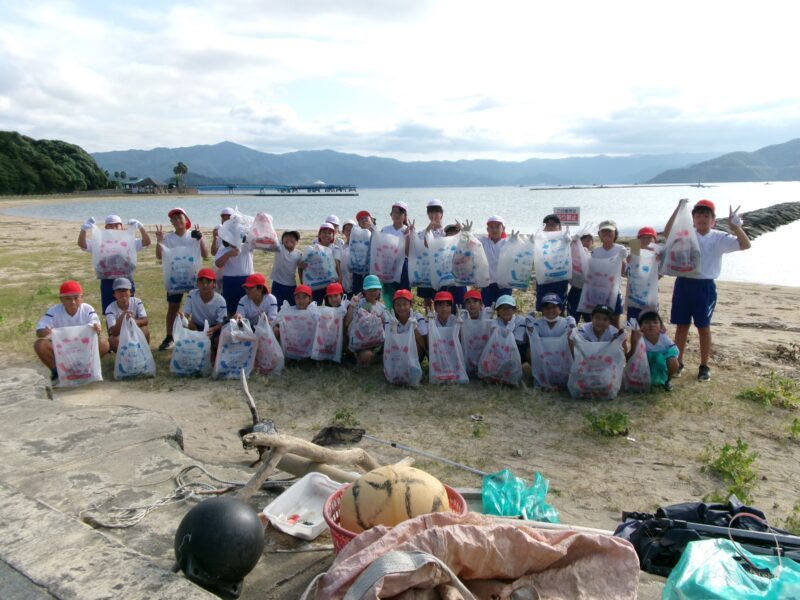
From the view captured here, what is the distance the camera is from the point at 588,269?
6258 millimetres

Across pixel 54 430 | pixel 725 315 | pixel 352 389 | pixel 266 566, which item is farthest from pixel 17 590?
pixel 725 315

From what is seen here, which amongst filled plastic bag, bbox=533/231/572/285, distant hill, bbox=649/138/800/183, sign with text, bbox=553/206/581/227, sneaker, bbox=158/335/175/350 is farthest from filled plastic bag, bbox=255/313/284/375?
distant hill, bbox=649/138/800/183

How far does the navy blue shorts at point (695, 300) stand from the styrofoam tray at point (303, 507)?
4.03 m

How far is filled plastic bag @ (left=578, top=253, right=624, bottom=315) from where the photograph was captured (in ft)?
19.9

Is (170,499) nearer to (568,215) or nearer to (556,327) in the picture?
(556,327)

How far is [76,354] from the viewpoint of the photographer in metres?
5.80

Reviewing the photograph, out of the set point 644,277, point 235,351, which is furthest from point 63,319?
point 644,277

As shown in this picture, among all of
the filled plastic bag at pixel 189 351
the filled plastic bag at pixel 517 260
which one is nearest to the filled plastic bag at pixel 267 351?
the filled plastic bag at pixel 189 351

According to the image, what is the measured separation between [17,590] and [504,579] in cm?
202

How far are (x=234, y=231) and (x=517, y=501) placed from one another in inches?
173

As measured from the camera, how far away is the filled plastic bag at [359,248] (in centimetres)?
696

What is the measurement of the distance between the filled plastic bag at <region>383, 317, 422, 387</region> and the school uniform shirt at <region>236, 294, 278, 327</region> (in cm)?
134

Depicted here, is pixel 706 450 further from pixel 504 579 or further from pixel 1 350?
pixel 1 350

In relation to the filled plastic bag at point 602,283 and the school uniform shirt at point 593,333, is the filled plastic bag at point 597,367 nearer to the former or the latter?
the school uniform shirt at point 593,333
